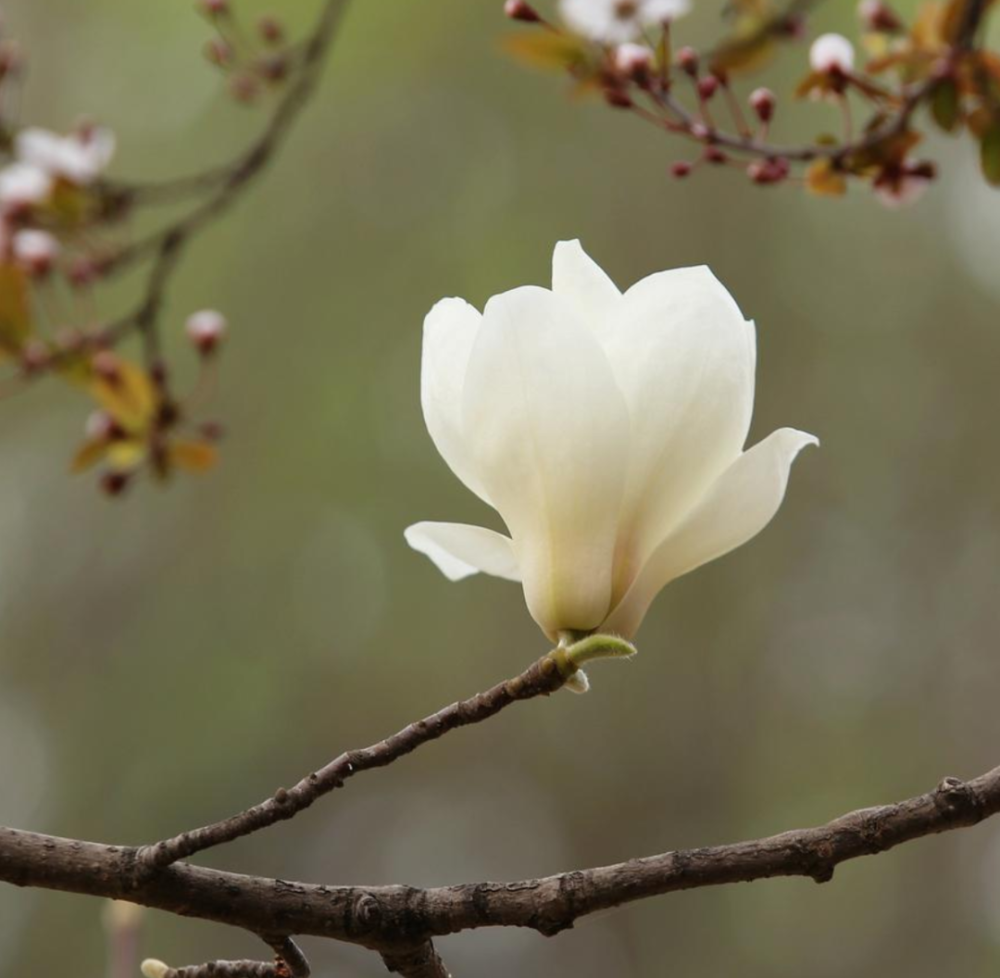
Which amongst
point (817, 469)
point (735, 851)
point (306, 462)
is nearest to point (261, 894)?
point (735, 851)

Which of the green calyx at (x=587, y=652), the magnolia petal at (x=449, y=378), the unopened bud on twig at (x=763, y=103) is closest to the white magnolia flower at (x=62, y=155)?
the unopened bud on twig at (x=763, y=103)

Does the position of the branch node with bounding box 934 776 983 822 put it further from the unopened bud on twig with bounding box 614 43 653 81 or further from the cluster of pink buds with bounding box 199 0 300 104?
the cluster of pink buds with bounding box 199 0 300 104

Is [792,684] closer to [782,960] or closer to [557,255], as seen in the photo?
[782,960]

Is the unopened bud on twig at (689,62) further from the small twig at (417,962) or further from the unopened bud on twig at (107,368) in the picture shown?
the small twig at (417,962)

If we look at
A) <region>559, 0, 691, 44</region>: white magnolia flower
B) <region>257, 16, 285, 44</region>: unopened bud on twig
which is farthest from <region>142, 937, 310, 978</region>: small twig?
<region>257, 16, 285, 44</region>: unopened bud on twig

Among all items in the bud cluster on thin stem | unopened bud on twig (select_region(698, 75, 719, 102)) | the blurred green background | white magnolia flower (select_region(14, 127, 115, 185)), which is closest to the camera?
the bud cluster on thin stem
